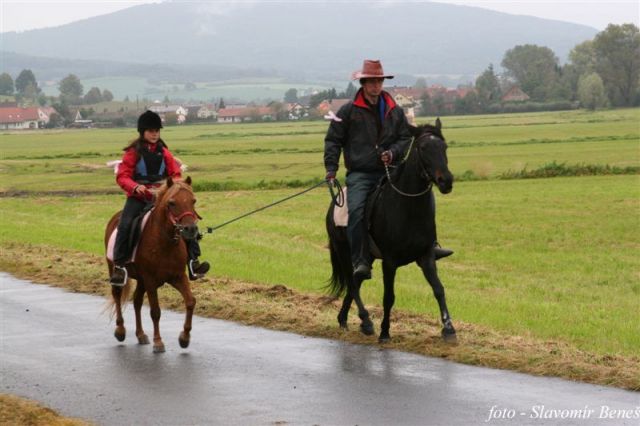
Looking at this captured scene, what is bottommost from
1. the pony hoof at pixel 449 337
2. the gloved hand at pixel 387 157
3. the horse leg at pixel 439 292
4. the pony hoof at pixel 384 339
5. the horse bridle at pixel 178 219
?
the pony hoof at pixel 384 339

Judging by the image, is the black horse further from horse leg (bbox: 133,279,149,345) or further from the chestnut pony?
horse leg (bbox: 133,279,149,345)

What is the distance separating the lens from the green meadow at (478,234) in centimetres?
1588

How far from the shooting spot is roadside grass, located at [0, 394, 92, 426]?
8.79 m

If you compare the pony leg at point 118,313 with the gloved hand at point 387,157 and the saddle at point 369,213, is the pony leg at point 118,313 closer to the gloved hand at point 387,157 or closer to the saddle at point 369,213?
the saddle at point 369,213

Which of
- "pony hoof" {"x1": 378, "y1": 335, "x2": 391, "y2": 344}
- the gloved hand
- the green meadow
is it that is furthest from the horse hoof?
the gloved hand

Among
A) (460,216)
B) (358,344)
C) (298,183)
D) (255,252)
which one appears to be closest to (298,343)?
(358,344)

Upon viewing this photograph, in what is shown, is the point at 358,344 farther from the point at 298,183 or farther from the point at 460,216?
the point at 298,183

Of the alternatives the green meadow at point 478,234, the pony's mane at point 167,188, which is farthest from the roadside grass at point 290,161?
the pony's mane at point 167,188

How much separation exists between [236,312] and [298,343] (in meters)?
2.36

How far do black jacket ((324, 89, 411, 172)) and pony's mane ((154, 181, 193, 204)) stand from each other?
73.4 inches

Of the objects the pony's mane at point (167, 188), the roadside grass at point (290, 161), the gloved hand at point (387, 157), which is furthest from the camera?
the roadside grass at point (290, 161)

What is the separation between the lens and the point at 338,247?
527 inches

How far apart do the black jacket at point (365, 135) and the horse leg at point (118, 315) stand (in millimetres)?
2987

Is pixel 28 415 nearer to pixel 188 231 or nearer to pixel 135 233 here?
pixel 188 231
